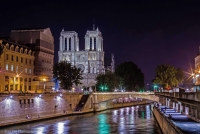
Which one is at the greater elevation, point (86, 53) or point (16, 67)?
point (86, 53)

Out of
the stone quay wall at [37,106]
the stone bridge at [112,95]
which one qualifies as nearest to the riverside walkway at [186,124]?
the stone quay wall at [37,106]

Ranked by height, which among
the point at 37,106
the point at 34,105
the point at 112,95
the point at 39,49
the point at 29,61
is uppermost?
the point at 39,49

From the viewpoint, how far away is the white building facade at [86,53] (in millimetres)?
171750

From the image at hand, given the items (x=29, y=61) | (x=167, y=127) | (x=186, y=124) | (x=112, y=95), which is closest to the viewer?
(x=167, y=127)

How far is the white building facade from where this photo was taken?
17175 cm

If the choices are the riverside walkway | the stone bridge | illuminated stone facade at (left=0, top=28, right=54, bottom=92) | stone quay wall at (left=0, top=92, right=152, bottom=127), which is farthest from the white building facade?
the riverside walkway

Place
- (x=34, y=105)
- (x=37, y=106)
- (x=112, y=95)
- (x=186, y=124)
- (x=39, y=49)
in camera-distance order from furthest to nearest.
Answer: (x=112, y=95) → (x=39, y=49) → (x=37, y=106) → (x=34, y=105) → (x=186, y=124)

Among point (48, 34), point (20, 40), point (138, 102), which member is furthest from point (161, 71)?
point (20, 40)

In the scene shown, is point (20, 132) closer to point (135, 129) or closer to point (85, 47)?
point (135, 129)

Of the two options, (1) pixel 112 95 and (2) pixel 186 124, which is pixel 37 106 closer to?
(2) pixel 186 124

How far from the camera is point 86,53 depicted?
173 meters

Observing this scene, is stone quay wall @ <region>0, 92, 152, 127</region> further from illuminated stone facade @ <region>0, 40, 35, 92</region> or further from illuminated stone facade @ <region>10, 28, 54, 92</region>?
illuminated stone facade @ <region>10, 28, 54, 92</region>

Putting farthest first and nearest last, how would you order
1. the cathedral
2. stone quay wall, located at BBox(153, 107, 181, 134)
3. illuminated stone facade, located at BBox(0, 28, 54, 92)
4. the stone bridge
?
the cathedral → the stone bridge → illuminated stone facade, located at BBox(0, 28, 54, 92) → stone quay wall, located at BBox(153, 107, 181, 134)

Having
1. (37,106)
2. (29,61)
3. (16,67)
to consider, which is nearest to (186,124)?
(37,106)
